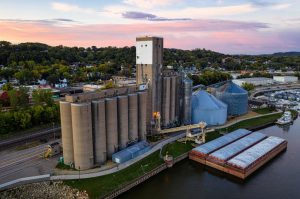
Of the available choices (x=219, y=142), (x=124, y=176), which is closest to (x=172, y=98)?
(x=219, y=142)

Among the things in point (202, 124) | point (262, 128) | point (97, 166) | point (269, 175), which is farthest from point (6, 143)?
point (262, 128)

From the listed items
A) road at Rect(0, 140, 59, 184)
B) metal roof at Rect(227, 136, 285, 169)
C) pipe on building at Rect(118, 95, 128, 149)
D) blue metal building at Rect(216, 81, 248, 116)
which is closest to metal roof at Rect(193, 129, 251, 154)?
metal roof at Rect(227, 136, 285, 169)

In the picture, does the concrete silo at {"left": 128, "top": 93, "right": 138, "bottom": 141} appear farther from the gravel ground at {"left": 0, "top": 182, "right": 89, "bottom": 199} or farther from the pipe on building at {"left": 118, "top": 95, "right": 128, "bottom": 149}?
the gravel ground at {"left": 0, "top": 182, "right": 89, "bottom": 199}

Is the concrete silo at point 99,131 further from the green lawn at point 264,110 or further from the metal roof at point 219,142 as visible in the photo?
the green lawn at point 264,110

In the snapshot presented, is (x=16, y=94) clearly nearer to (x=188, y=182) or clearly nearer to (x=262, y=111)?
(x=188, y=182)

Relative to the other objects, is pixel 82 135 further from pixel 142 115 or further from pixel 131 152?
pixel 142 115

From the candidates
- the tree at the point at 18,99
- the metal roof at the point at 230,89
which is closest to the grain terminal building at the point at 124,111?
the metal roof at the point at 230,89
